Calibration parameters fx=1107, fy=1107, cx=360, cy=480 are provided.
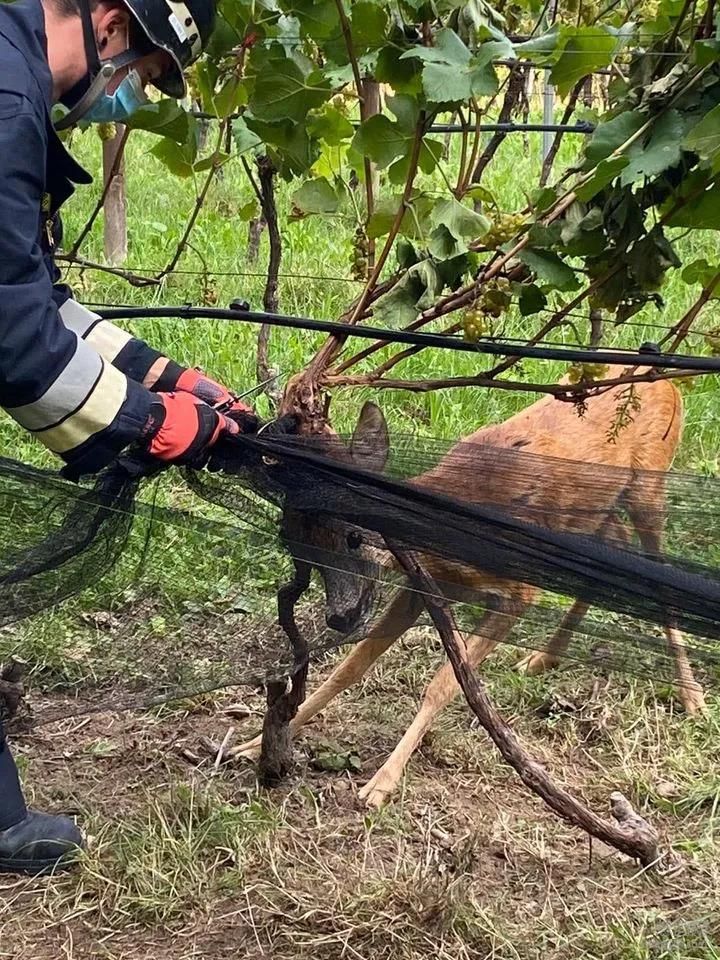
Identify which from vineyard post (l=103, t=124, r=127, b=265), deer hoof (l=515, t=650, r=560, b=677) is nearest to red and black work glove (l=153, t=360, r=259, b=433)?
deer hoof (l=515, t=650, r=560, b=677)

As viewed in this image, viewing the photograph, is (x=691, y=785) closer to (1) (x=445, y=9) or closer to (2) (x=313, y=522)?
(2) (x=313, y=522)

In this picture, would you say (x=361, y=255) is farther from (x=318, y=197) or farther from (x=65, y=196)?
(x=65, y=196)

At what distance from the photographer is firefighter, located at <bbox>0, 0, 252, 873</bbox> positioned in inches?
77.0

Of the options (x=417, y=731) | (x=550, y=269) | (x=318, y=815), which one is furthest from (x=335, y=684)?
(x=550, y=269)

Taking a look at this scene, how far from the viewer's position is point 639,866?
2682 mm

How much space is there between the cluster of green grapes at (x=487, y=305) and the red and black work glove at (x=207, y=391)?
0.53 metres

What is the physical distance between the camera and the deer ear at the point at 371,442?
7.34ft

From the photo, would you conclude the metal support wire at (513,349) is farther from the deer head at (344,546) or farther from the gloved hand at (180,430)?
the gloved hand at (180,430)

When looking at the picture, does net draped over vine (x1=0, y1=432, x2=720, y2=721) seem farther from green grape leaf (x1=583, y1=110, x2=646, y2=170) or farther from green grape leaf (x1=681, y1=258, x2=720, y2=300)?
green grape leaf (x1=583, y1=110, x2=646, y2=170)

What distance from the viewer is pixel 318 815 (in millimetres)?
2863

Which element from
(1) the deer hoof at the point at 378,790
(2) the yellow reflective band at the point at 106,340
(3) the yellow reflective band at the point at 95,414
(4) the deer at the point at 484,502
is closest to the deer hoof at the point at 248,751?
(1) the deer hoof at the point at 378,790

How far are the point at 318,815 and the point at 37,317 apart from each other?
5.01 feet

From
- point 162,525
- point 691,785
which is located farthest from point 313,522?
point 691,785

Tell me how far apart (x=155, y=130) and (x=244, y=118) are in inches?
8.1
